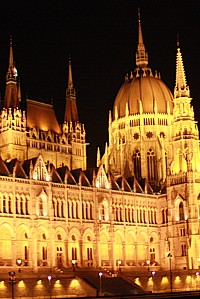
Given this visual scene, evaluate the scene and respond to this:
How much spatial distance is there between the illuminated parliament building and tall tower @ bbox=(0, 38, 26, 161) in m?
0.18

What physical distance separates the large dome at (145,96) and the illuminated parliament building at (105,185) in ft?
0.71

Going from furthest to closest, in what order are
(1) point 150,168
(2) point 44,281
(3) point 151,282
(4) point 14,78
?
1. (1) point 150,168
2. (4) point 14,78
3. (3) point 151,282
4. (2) point 44,281

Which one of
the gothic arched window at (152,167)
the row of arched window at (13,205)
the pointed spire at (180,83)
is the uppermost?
the pointed spire at (180,83)

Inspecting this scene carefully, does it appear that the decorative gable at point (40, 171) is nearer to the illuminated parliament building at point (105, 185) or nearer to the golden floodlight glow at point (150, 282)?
the illuminated parliament building at point (105, 185)

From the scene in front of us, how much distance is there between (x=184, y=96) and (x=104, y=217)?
2934 cm

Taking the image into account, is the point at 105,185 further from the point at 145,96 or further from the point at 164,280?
the point at 145,96

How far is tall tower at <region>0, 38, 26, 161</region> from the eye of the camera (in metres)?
116

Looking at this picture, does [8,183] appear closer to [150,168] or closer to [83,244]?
[83,244]

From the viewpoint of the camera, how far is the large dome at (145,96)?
142750mm

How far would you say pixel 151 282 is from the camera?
10394cm

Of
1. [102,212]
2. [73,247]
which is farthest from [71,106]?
[73,247]

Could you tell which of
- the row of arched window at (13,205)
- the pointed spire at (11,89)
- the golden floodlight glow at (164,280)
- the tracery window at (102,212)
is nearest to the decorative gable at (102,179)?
the tracery window at (102,212)

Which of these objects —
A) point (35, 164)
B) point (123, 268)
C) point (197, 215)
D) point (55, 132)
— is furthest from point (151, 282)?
point (55, 132)

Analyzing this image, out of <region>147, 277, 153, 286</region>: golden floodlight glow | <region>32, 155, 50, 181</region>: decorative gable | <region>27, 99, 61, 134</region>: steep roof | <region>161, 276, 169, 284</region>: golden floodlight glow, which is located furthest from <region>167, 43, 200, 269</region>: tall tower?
<region>32, 155, 50, 181</region>: decorative gable
